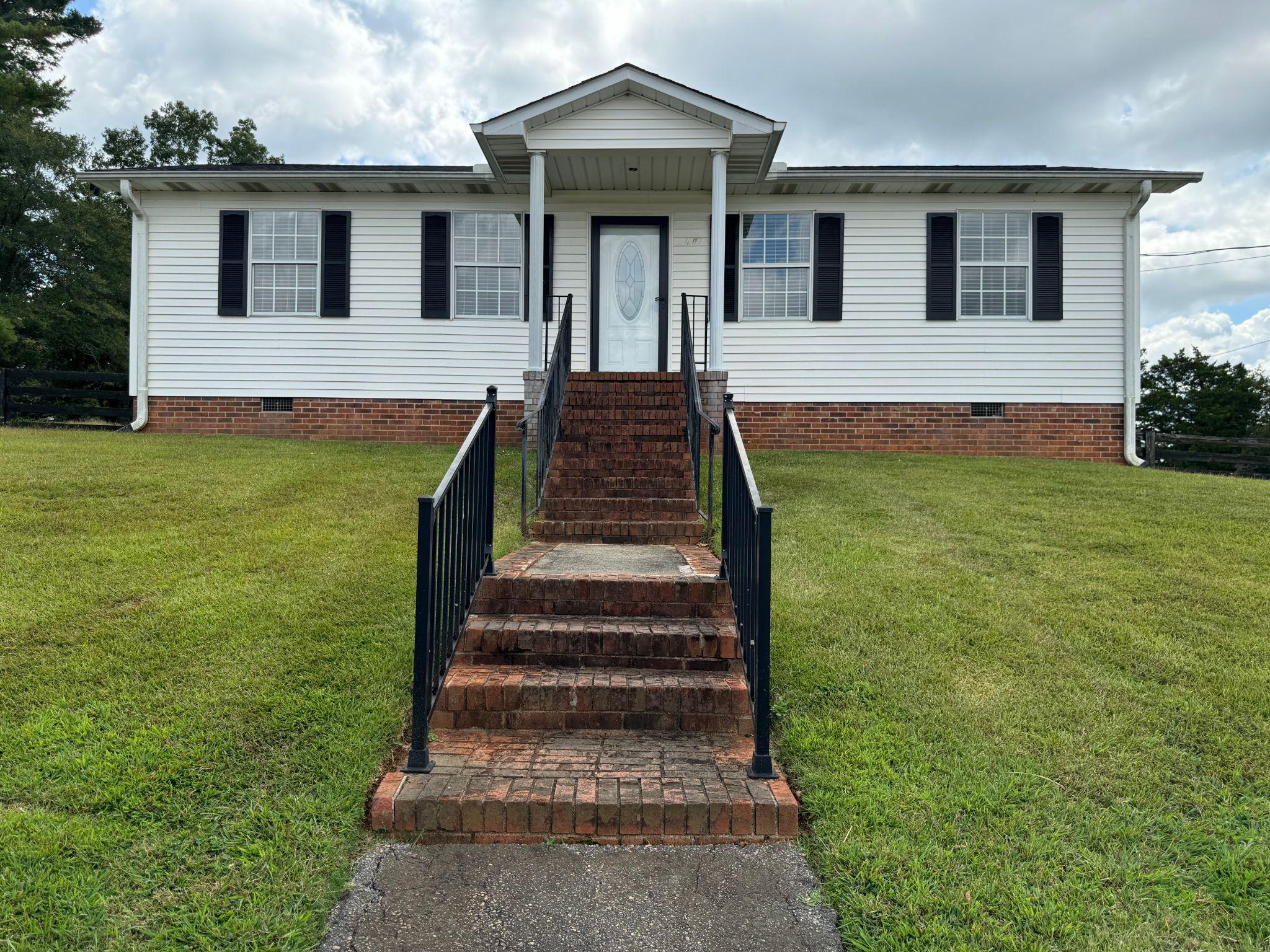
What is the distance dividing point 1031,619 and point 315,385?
9.67 meters

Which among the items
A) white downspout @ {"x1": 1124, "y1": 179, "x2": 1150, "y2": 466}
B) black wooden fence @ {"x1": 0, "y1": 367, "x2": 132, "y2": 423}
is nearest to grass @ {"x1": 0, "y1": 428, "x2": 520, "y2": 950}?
black wooden fence @ {"x1": 0, "y1": 367, "x2": 132, "y2": 423}

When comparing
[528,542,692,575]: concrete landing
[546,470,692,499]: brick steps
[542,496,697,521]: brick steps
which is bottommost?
[528,542,692,575]: concrete landing

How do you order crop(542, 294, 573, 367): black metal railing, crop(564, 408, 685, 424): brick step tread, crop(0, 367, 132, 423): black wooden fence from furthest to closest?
1. crop(0, 367, 132, 423): black wooden fence
2. crop(542, 294, 573, 367): black metal railing
3. crop(564, 408, 685, 424): brick step tread

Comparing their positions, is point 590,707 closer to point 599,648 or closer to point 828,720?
point 599,648

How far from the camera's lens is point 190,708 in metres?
3.14

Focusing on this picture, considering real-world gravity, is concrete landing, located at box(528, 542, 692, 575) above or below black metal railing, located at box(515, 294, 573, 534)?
below

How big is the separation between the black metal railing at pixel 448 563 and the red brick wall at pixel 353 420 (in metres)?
6.76

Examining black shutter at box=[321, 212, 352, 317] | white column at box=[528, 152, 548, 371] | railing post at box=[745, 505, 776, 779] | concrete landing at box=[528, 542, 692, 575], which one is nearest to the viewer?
railing post at box=[745, 505, 776, 779]

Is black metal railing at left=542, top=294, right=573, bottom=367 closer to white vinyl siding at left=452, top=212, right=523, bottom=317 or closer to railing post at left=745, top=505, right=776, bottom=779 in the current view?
white vinyl siding at left=452, top=212, right=523, bottom=317

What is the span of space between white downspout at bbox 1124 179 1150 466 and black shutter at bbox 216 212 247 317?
39.5ft

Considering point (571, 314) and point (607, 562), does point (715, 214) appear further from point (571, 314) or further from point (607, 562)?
point (607, 562)

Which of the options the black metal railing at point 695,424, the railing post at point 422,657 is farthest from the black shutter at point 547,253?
the railing post at point 422,657

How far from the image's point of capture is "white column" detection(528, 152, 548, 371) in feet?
29.2

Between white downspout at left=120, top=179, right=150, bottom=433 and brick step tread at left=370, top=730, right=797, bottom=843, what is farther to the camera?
white downspout at left=120, top=179, right=150, bottom=433
